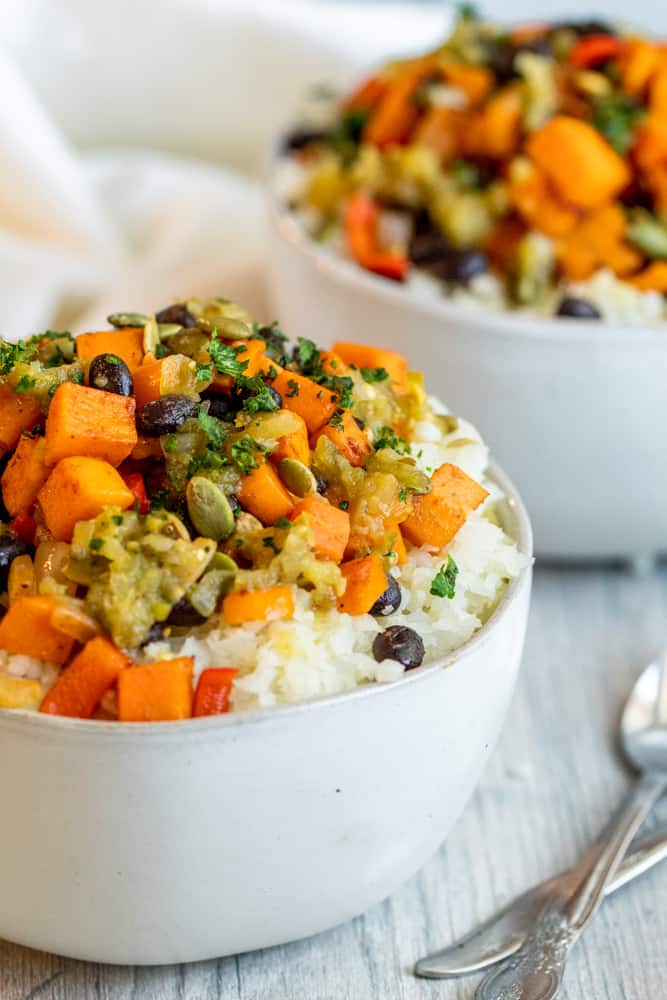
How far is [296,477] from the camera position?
1.99 metres

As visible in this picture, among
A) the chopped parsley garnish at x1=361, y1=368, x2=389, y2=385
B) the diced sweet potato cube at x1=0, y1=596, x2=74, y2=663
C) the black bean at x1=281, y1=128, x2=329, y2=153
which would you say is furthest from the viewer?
the black bean at x1=281, y1=128, x2=329, y2=153

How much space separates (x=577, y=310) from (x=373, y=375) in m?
0.90

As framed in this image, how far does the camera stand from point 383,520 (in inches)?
79.1

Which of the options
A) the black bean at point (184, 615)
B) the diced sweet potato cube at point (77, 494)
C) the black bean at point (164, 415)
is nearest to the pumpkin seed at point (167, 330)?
the black bean at point (164, 415)

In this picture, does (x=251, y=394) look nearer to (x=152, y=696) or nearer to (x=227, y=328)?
(x=227, y=328)

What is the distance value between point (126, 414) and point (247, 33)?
3.17 metres

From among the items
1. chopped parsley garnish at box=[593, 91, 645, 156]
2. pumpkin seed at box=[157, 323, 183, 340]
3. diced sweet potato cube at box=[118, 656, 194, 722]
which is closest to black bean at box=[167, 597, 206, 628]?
diced sweet potato cube at box=[118, 656, 194, 722]

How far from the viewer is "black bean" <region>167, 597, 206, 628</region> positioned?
1846mm

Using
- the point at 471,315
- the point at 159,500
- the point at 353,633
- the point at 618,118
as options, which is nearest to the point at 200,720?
the point at 353,633

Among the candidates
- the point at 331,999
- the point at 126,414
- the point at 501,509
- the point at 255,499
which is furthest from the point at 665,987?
the point at 126,414

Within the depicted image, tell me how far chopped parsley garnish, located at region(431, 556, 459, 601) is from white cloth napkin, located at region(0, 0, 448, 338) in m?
1.96

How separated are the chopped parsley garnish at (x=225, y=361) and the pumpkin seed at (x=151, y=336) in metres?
0.12

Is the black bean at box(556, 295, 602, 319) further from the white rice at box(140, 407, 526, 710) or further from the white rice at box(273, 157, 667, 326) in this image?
the white rice at box(140, 407, 526, 710)

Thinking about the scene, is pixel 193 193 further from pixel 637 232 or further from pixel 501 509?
pixel 501 509
